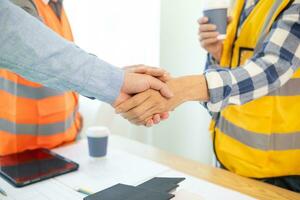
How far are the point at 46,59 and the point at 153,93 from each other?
38 cm

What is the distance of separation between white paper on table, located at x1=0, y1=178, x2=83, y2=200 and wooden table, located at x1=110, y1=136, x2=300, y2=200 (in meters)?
0.37

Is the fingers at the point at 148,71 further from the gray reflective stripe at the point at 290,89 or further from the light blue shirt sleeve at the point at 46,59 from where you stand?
the gray reflective stripe at the point at 290,89

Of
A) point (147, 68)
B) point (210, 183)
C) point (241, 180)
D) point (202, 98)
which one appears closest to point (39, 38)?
point (147, 68)

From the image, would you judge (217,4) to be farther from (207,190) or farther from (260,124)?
(207,190)

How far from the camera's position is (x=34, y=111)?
117 centimetres

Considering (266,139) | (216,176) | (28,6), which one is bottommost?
(216,176)

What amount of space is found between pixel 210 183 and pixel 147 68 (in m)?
0.40

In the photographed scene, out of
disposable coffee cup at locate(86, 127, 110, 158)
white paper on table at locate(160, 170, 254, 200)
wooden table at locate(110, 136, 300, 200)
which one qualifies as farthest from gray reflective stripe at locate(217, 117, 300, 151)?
disposable coffee cup at locate(86, 127, 110, 158)

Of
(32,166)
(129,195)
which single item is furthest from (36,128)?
(129,195)

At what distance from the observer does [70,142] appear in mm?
1357

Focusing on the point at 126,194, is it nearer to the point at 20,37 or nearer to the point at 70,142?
the point at 20,37

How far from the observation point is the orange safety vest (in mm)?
1119

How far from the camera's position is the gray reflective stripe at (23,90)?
1.11 metres

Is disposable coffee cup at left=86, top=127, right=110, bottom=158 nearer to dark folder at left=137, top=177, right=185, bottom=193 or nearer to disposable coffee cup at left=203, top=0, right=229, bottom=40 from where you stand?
dark folder at left=137, top=177, right=185, bottom=193
